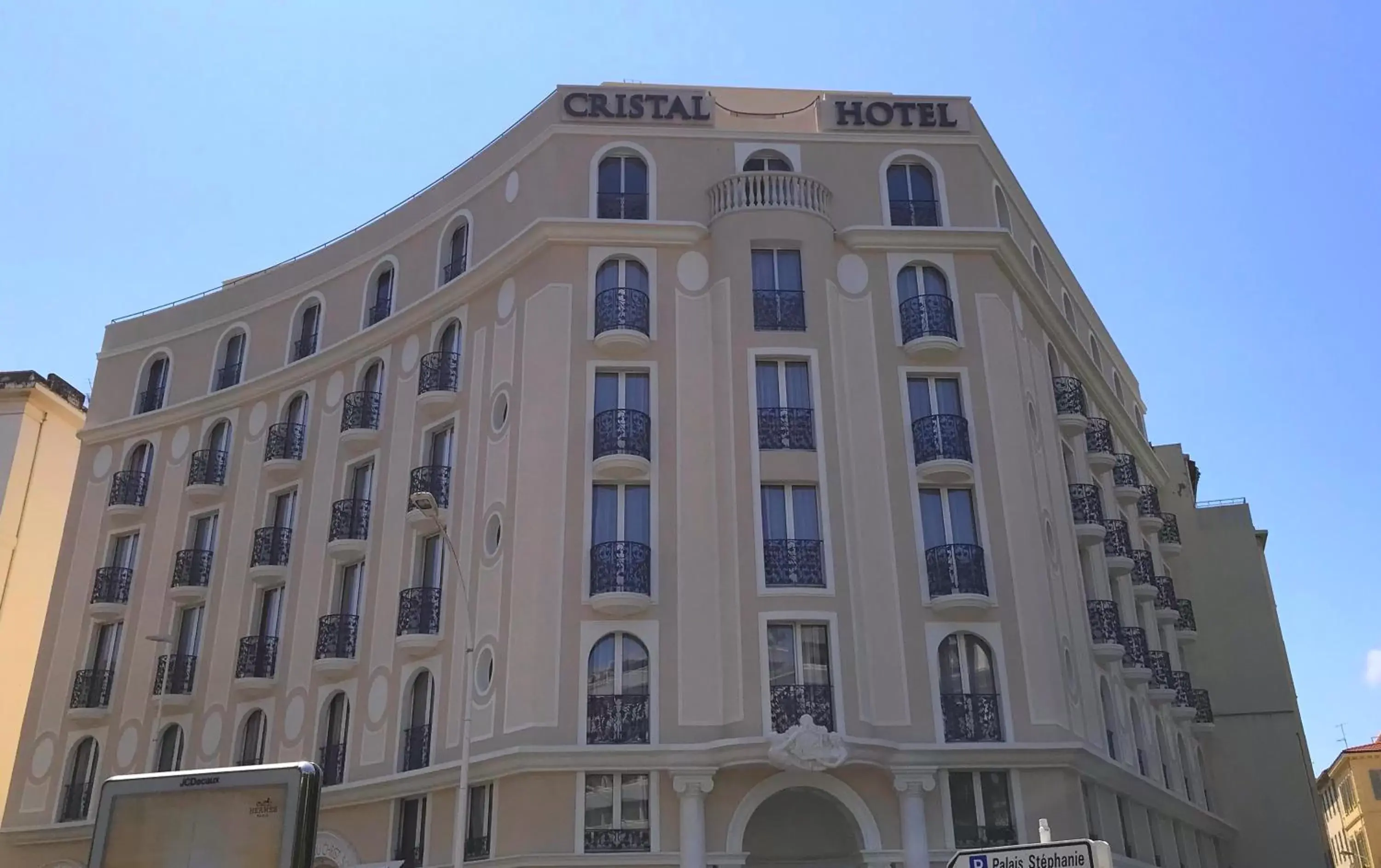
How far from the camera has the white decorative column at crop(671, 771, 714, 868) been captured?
2141cm

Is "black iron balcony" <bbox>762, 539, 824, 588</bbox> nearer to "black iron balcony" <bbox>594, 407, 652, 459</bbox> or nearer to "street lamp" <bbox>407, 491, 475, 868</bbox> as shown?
"black iron balcony" <bbox>594, 407, 652, 459</bbox>

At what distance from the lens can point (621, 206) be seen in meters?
27.7

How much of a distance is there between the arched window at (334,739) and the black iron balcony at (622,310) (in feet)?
35.5

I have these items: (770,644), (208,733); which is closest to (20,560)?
(208,733)

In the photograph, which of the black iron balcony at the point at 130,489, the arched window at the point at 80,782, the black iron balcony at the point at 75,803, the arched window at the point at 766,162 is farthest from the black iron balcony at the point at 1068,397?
the black iron balcony at the point at 75,803

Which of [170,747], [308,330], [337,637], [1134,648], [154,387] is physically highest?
[154,387]

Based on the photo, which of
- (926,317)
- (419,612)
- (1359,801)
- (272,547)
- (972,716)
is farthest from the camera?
(1359,801)

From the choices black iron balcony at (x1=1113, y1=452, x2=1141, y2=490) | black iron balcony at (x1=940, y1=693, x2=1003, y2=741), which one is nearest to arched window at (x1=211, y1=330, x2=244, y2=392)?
black iron balcony at (x1=940, y1=693, x2=1003, y2=741)

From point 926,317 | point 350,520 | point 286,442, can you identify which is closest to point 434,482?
point 350,520

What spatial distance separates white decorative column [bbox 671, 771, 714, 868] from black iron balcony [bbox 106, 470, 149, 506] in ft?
68.3

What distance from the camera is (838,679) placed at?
22719 mm

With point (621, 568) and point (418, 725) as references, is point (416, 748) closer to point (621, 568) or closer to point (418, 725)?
point (418, 725)

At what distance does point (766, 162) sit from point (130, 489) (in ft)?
70.2

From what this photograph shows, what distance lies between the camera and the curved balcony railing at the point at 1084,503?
29.2m
